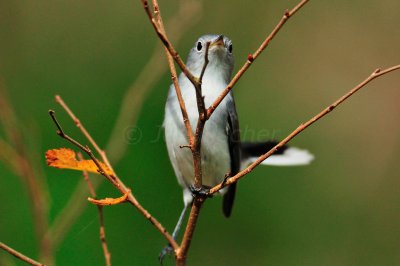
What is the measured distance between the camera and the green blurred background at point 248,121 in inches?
136

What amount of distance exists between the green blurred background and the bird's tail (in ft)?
0.70

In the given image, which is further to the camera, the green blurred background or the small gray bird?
the green blurred background

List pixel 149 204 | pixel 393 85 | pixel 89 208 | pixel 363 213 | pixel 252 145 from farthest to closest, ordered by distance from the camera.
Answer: pixel 393 85
pixel 363 213
pixel 252 145
pixel 149 204
pixel 89 208

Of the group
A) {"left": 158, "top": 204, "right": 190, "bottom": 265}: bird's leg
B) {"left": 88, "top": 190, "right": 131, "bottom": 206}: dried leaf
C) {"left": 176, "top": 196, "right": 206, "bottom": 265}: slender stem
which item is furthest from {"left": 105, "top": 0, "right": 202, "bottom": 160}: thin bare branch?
{"left": 88, "top": 190, "right": 131, "bottom": 206}: dried leaf

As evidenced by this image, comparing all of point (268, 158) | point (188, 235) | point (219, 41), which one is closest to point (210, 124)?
point (219, 41)

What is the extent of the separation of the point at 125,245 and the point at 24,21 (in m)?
1.87

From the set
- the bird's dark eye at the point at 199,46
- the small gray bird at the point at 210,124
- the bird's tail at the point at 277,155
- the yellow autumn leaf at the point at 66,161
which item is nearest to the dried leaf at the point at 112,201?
the yellow autumn leaf at the point at 66,161

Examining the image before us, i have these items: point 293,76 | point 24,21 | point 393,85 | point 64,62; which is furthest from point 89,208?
point 393,85

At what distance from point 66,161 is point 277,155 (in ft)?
7.42

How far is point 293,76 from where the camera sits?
15.3ft

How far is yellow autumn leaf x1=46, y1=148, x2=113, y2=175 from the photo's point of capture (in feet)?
5.30

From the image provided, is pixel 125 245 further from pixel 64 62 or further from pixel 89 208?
pixel 64 62

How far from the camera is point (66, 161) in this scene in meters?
1.63

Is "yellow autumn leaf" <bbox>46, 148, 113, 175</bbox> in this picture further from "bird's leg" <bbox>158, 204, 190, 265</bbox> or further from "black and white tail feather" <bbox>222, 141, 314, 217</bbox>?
"black and white tail feather" <bbox>222, 141, 314, 217</bbox>
